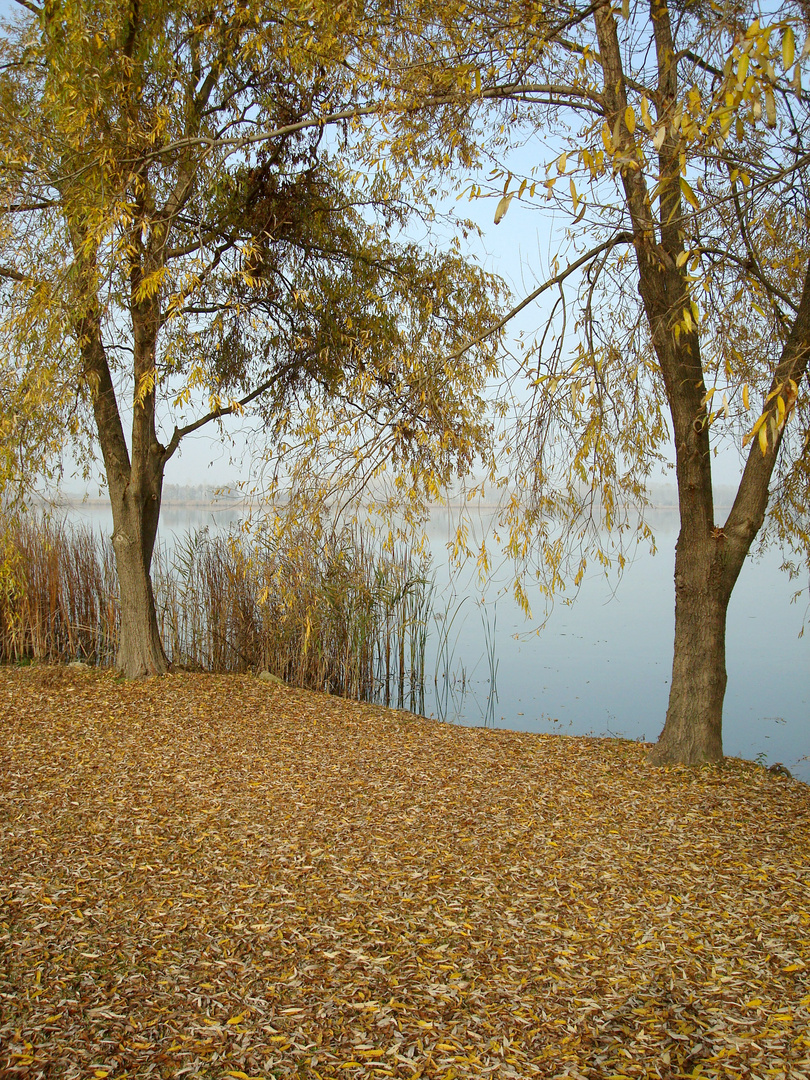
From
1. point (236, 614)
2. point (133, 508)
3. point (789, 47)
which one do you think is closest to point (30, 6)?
point (133, 508)

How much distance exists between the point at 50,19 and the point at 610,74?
123 inches

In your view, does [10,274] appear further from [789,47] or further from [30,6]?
[789,47]

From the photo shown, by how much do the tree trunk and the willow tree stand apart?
1 centimetres

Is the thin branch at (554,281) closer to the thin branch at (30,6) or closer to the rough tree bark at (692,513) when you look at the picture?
the rough tree bark at (692,513)

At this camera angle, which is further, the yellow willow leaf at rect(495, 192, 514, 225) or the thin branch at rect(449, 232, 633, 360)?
the thin branch at rect(449, 232, 633, 360)

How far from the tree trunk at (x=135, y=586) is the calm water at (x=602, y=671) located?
2.11ft

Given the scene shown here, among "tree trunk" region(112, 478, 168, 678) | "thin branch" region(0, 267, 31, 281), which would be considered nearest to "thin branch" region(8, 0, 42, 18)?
"thin branch" region(0, 267, 31, 281)

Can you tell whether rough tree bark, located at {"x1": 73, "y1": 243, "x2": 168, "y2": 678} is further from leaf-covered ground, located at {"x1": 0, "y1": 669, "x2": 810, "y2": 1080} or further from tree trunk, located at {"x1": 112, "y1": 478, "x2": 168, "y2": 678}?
leaf-covered ground, located at {"x1": 0, "y1": 669, "x2": 810, "y2": 1080}

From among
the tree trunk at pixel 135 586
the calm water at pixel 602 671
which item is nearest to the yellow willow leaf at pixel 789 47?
the calm water at pixel 602 671

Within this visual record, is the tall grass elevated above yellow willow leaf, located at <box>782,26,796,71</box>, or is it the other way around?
yellow willow leaf, located at <box>782,26,796,71</box>

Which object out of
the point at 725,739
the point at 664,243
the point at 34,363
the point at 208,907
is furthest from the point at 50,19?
the point at 725,739

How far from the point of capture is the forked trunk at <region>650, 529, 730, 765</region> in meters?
3.73

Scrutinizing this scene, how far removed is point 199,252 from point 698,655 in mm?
3197

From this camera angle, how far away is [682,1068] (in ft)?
5.90
